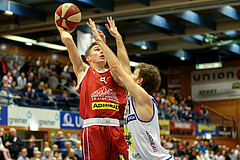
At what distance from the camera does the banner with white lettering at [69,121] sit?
18969 millimetres

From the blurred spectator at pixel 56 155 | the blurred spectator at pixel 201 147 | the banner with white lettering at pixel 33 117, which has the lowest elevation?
the blurred spectator at pixel 201 147

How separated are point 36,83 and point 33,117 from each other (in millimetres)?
3387

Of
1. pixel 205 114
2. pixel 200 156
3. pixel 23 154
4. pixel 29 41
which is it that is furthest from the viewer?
pixel 205 114

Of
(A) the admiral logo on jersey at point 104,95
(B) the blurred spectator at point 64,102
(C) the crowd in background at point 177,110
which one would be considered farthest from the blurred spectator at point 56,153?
(C) the crowd in background at point 177,110

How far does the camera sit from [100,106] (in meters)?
5.71

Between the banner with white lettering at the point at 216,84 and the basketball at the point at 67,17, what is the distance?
2678cm

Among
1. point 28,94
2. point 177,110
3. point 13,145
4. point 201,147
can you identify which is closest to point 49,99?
point 28,94

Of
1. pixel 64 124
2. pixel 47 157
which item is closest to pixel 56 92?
pixel 64 124

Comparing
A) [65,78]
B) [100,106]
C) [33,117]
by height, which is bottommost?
[33,117]

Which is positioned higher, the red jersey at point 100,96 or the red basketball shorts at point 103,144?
the red jersey at point 100,96

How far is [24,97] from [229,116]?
1810 cm

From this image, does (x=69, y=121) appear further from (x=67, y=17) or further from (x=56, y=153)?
(x=67, y=17)

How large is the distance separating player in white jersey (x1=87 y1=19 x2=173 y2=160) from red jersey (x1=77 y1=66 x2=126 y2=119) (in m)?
0.46

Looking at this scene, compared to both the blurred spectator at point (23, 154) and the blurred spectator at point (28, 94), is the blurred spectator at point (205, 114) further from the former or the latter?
the blurred spectator at point (23, 154)
